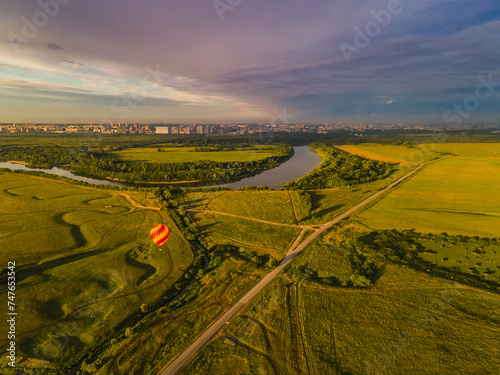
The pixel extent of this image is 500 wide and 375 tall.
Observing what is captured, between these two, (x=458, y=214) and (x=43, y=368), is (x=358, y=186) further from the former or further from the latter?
(x=43, y=368)

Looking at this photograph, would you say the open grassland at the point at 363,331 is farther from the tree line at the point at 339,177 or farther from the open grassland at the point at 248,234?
the tree line at the point at 339,177

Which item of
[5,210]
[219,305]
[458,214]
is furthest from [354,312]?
[5,210]

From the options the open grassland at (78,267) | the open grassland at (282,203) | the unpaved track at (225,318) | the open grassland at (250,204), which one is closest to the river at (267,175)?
the open grassland at (250,204)

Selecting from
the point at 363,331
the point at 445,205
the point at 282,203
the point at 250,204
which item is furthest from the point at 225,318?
the point at 445,205

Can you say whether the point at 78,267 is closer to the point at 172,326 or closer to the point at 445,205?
the point at 172,326

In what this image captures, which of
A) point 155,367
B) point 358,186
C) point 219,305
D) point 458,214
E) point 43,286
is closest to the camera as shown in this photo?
point 155,367

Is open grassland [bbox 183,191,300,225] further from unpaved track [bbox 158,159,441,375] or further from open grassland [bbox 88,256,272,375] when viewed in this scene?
open grassland [bbox 88,256,272,375]

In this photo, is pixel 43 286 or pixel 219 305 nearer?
pixel 219 305

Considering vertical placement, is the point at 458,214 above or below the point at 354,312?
above
